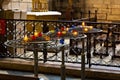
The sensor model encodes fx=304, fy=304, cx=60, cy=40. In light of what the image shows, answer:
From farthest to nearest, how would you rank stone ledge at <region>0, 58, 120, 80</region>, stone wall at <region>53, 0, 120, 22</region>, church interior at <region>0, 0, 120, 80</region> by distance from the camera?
stone wall at <region>53, 0, 120, 22</region>, stone ledge at <region>0, 58, 120, 80</region>, church interior at <region>0, 0, 120, 80</region>

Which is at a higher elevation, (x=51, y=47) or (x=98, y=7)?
(x=98, y=7)

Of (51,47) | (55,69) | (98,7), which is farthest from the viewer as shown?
(98,7)

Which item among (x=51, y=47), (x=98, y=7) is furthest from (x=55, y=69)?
(x=98, y=7)

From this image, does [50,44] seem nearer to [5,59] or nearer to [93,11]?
[5,59]

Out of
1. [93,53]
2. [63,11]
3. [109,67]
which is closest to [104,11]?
[63,11]

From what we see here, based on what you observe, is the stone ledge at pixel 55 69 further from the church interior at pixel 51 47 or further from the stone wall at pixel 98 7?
the stone wall at pixel 98 7

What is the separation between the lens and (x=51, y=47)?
3.45 m

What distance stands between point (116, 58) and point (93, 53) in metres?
0.54

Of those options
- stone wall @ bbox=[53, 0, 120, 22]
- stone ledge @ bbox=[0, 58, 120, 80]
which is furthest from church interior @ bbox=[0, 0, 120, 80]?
stone wall @ bbox=[53, 0, 120, 22]

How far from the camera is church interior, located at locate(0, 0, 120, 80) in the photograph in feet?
11.6

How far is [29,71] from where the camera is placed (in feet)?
18.8

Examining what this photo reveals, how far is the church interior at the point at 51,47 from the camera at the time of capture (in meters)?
3.54

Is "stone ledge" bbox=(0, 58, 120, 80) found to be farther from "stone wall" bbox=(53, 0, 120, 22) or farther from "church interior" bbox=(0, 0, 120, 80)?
"stone wall" bbox=(53, 0, 120, 22)

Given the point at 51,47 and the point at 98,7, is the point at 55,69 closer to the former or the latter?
the point at 51,47
